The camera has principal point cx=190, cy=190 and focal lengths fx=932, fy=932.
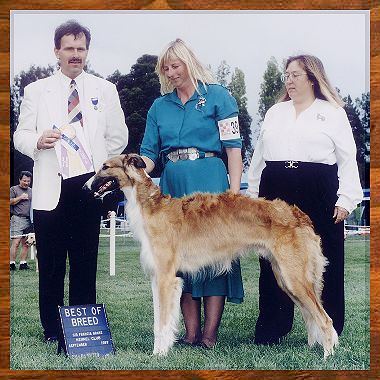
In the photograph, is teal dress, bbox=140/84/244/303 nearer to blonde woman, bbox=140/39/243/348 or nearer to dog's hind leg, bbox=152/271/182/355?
blonde woman, bbox=140/39/243/348

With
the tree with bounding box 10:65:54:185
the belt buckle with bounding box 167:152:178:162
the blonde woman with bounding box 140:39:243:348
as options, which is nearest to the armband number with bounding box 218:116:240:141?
the blonde woman with bounding box 140:39:243:348

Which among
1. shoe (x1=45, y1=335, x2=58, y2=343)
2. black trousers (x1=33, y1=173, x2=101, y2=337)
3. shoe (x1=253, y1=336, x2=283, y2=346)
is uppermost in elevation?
black trousers (x1=33, y1=173, x2=101, y2=337)

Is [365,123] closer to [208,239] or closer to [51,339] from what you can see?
[208,239]

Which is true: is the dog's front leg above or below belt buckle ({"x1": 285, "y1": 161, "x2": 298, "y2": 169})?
below

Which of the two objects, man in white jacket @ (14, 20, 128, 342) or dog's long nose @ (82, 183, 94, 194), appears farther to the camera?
man in white jacket @ (14, 20, 128, 342)

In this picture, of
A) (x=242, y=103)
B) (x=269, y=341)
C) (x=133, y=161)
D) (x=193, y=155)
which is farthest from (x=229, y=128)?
(x=269, y=341)

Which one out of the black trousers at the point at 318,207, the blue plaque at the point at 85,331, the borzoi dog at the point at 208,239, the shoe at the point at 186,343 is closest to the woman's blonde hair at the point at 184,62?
the borzoi dog at the point at 208,239

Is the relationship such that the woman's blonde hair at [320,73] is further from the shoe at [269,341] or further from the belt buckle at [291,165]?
the shoe at [269,341]

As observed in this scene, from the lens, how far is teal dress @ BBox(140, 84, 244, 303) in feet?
27.9

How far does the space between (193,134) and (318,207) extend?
1.32 m

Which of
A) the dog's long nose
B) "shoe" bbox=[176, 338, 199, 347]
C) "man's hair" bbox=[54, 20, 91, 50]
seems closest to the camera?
the dog's long nose

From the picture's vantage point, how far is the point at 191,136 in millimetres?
8500

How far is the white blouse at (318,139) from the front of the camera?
8.39 m

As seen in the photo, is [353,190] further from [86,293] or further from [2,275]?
[2,275]
